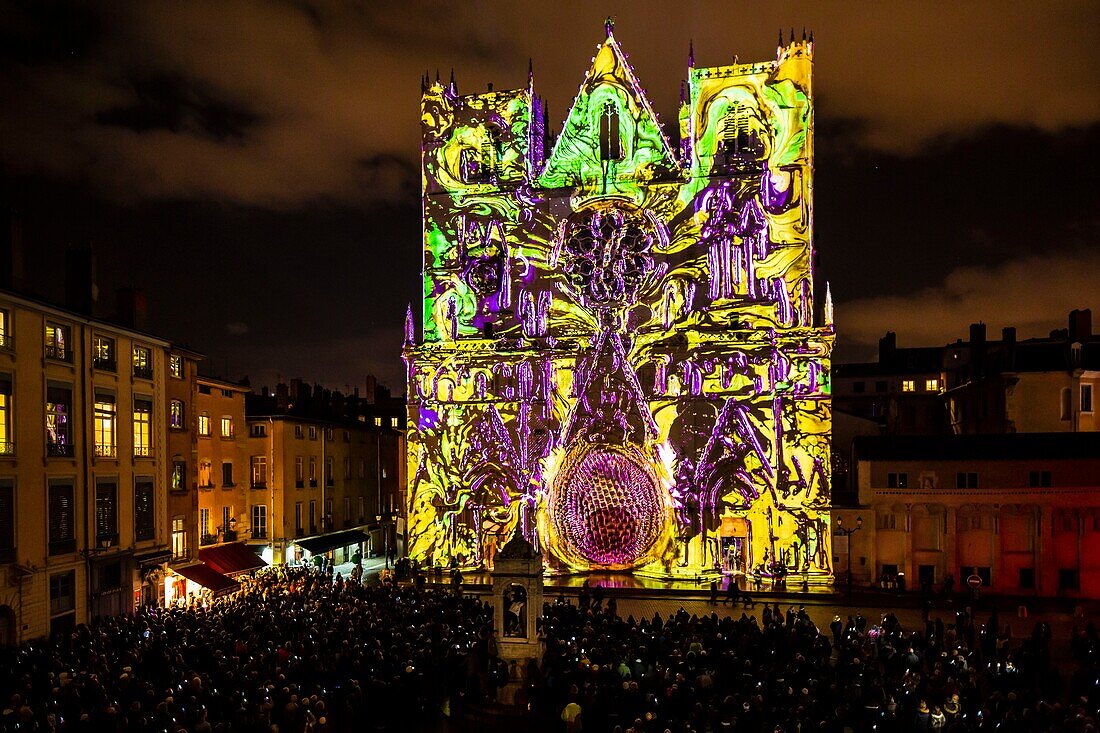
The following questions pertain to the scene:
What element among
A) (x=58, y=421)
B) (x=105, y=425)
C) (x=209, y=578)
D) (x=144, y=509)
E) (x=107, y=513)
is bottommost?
(x=209, y=578)

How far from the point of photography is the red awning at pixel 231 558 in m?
41.7

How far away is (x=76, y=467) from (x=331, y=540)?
2252cm

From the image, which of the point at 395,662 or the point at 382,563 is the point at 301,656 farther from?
the point at 382,563

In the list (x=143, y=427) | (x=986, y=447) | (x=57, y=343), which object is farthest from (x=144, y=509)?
(x=986, y=447)

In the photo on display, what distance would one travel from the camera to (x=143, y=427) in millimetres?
36875

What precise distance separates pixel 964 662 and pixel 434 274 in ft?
94.4

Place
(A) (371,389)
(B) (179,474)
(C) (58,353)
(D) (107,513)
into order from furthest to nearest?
(A) (371,389) → (B) (179,474) → (D) (107,513) → (C) (58,353)

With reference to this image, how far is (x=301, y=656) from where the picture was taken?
2205 cm

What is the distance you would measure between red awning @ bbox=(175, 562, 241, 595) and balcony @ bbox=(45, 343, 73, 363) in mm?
9606

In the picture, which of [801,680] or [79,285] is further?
[79,285]

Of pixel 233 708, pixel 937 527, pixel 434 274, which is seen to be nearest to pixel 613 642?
pixel 233 708

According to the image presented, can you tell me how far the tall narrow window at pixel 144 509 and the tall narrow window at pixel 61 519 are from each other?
356cm

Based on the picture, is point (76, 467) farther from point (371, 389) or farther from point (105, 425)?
point (371, 389)

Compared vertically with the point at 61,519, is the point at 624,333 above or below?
above
